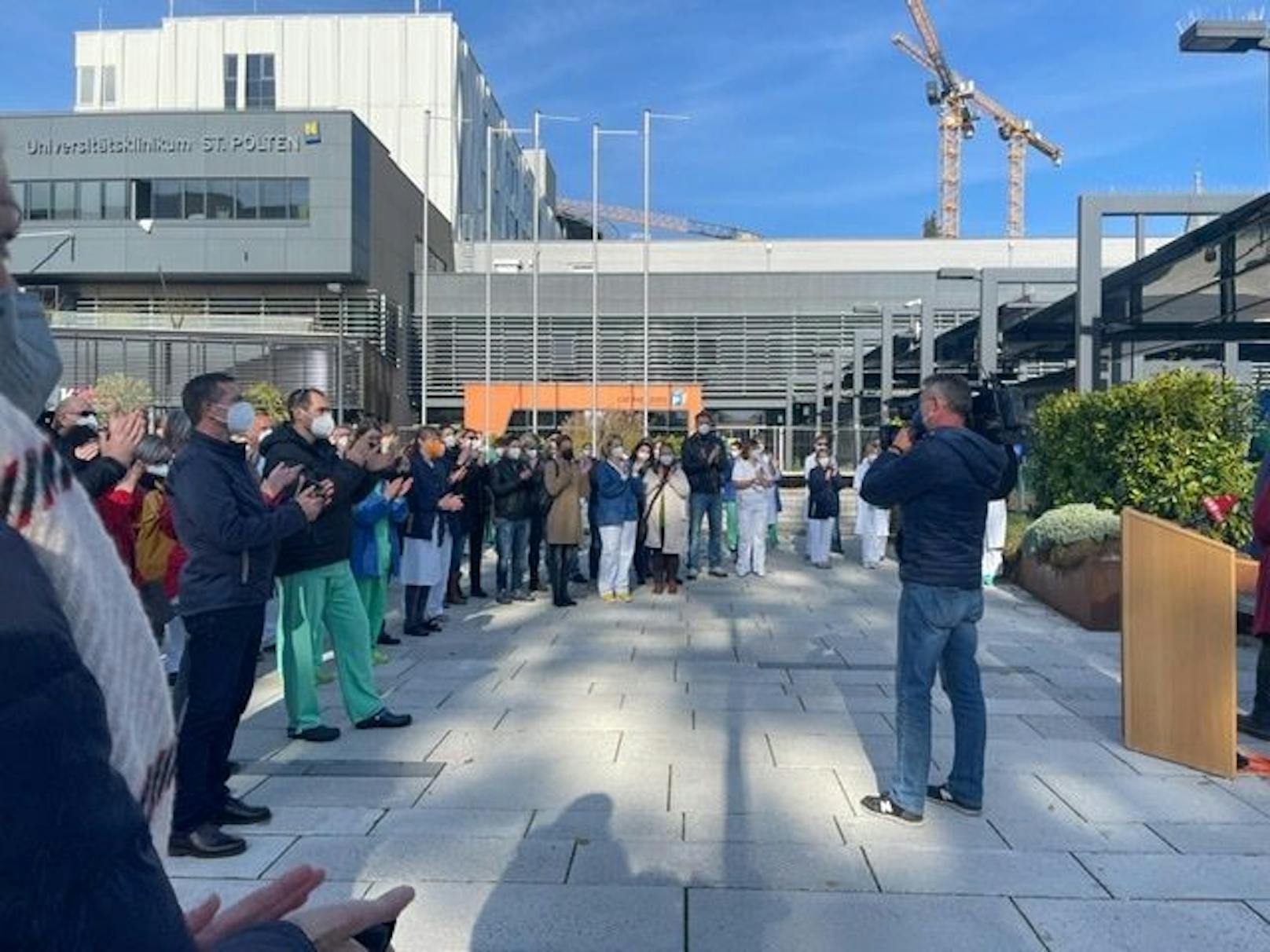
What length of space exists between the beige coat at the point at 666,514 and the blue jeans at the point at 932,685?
7.84 meters

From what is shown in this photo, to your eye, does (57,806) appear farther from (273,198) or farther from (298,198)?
A: (273,198)

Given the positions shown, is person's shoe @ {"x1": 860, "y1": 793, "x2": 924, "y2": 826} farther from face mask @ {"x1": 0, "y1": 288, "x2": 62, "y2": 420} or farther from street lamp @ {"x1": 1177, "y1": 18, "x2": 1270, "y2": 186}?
street lamp @ {"x1": 1177, "y1": 18, "x2": 1270, "y2": 186}

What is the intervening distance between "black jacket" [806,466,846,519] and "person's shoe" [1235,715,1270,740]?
8933 millimetres

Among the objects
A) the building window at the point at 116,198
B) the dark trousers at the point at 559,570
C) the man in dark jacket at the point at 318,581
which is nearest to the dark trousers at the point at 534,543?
the dark trousers at the point at 559,570

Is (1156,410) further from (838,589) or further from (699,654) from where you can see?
(699,654)

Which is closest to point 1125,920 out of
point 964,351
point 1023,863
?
point 1023,863

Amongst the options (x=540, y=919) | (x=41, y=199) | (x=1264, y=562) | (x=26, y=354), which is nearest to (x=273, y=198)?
(x=41, y=199)

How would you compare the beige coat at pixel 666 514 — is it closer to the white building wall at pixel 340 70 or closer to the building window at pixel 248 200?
the building window at pixel 248 200

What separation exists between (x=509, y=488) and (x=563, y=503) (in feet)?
2.04

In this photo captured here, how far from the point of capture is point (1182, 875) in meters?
4.45

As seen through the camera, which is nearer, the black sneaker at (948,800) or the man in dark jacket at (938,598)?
the man in dark jacket at (938,598)

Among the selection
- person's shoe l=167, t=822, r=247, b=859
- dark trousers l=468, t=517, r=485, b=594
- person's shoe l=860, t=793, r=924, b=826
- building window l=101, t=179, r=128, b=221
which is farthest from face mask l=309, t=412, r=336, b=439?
building window l=101, t=179, r=128, b=221

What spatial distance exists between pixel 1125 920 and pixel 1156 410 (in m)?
7.71

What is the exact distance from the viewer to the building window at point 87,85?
6259cm
